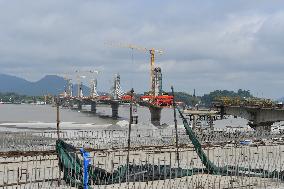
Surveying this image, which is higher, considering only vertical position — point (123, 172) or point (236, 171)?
point (123, 172)

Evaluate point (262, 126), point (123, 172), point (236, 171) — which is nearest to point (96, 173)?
point (123, 172)

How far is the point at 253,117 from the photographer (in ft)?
244

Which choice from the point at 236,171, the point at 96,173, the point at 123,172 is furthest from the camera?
the point at 236,171

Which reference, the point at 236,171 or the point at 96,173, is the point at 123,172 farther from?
the point at 236,171

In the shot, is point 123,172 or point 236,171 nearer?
point 123,172

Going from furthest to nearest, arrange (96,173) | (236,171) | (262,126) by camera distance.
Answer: (262,126) < (236,171) < (96,173)

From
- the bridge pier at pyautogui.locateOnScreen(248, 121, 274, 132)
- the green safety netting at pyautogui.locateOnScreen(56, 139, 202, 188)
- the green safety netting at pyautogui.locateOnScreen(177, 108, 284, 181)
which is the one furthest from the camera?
the bridge pier at pyautogui.locateOnScreen(248, 121, 274, 132)

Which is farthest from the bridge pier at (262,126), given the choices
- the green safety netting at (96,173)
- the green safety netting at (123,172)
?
the green safety netting at (96,173)

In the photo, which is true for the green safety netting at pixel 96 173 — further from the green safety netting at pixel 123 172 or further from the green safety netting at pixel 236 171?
the green safety netting at pixel 236 171

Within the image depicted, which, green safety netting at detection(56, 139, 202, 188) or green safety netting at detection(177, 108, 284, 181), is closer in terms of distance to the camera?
green safety netting at detection(56, 139, 202, 188)

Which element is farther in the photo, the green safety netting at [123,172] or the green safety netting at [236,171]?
the green safety netting at [236,171]

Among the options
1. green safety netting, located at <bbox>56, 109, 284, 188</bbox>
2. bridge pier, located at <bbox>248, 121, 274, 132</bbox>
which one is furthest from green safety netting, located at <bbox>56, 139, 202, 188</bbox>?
bridge pier, located at <bbox>248, 121, 274, 132</bbox>

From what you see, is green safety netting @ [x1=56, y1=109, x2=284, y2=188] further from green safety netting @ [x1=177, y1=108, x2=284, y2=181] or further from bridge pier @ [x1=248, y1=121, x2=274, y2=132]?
bridge pier @ [x1=248, y1=121, x2=274, y2=132]

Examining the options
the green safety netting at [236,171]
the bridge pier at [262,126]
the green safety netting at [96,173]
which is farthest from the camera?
the bridge pier at [262,126]
